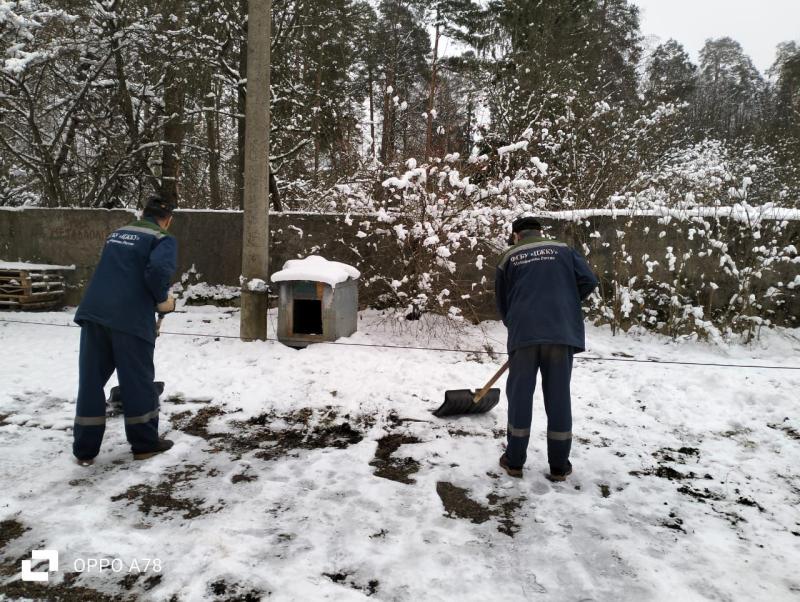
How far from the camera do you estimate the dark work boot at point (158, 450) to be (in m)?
3.31

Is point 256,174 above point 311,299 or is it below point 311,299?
above

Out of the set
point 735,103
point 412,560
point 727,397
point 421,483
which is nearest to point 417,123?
point 727,397

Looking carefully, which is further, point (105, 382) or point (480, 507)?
point (105, 382)

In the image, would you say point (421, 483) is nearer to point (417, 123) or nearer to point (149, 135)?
point (417, 123)

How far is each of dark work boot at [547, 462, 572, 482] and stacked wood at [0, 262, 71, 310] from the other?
25.3ft

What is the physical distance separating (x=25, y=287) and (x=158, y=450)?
5.66 meters

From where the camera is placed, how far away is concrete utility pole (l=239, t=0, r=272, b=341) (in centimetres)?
556

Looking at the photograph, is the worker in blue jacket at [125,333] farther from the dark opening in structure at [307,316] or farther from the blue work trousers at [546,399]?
the dark opening in structure at [307,316]

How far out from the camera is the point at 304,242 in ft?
24.0

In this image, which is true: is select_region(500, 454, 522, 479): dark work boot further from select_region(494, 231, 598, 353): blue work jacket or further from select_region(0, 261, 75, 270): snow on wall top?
select_region(0, 261, 75, 270): snow on wall top

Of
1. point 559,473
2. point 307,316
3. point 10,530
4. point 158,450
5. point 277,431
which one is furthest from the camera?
point 307,316

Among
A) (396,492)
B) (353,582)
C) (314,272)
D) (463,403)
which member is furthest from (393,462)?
(314,272)

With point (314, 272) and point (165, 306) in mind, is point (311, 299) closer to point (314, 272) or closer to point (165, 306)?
point (314, 272)

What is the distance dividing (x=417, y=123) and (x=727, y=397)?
7.30 metres
